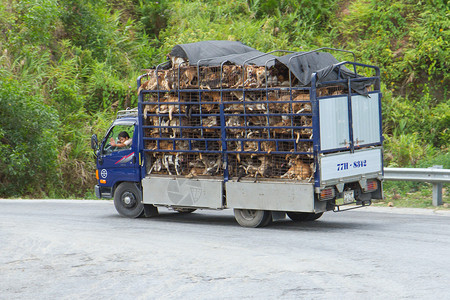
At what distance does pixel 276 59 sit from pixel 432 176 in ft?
14.5

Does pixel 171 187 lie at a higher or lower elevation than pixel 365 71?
lower

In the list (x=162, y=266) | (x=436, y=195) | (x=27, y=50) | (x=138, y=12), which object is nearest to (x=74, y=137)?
(x=27, y=50)

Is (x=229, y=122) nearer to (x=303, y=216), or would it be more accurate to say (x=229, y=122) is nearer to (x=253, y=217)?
(x=253, y=217)

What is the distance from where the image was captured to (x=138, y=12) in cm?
2828

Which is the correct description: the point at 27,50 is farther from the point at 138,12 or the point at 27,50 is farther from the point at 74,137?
the point at 138,12

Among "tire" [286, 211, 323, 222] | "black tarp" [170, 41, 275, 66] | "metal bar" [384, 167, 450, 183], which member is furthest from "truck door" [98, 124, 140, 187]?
"metal bar" [384, 167, 450, 183]

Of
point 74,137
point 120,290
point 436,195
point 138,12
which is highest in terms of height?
point 138,12

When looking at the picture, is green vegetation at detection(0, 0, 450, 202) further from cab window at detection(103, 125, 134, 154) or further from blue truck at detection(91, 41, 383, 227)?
cab window at detection(103, 125, 134, 154)

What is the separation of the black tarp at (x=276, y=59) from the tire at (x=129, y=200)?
9.37 ft

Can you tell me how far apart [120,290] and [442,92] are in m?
15.4

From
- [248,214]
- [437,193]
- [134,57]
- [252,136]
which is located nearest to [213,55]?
[252,136]

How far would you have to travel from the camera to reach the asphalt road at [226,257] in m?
7.57

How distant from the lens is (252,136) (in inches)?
478

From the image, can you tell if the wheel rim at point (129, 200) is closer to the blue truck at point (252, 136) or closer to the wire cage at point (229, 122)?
the blue truck at point (252, 136)
